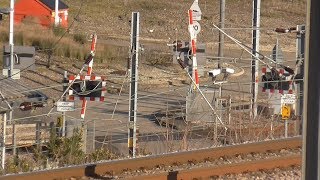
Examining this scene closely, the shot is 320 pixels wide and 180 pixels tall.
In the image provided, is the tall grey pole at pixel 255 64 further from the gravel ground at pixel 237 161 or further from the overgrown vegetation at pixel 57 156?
the overgrown vegetation at pixel 57 156

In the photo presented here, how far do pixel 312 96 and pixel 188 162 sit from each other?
16.6 ft

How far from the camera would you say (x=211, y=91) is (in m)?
16.0

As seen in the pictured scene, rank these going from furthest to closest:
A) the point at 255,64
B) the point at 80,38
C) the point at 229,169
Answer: the point at 80,38, the point at 255,64, the point at 229,169

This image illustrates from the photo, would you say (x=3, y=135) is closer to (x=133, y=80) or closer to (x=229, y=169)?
(x=133, y=80)

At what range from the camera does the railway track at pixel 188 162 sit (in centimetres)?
862

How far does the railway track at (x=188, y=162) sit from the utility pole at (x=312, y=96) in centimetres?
365

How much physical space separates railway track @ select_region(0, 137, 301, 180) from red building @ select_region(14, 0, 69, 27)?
78.2 ft

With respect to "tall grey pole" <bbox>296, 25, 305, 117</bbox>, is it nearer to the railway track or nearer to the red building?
the railway track

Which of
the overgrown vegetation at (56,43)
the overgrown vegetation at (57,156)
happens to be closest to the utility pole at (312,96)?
the overgrown vegetation at (57,156)

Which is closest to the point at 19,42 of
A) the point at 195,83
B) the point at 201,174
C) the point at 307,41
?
the point at 195,83

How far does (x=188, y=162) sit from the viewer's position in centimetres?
993

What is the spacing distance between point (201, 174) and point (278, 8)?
42.6m

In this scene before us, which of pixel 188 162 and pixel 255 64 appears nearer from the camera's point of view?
pixel 188 162

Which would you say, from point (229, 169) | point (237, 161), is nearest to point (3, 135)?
point (237, 161)
